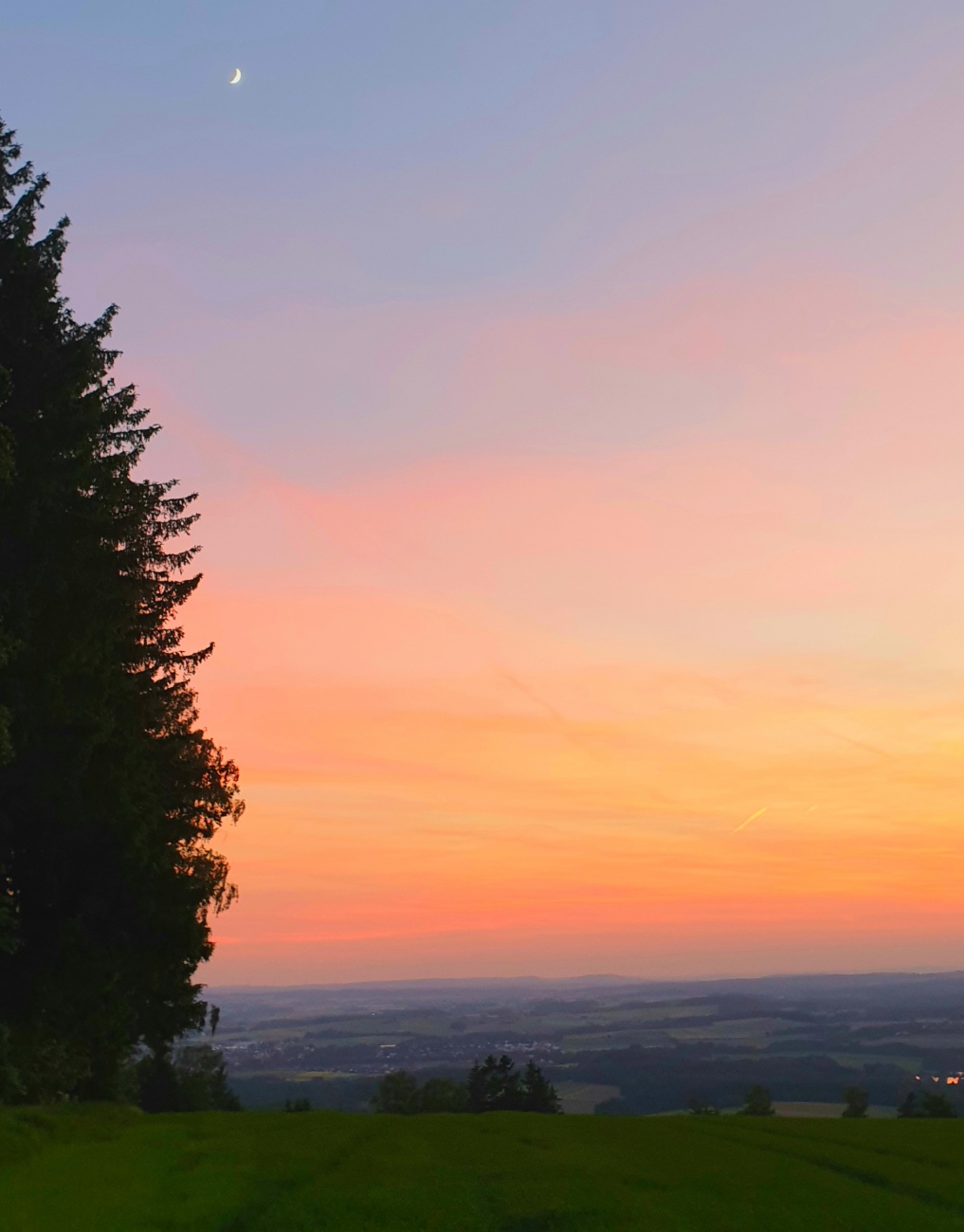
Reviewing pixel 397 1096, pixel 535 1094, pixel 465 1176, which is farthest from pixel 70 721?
pixel 397 1096

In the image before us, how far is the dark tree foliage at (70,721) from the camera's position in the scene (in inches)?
1182

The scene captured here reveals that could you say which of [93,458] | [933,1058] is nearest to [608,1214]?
[93,458]

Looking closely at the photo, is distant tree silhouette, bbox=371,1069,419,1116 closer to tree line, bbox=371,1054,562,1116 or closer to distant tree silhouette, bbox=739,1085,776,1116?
tree line, bbox=371,1054,562,1116

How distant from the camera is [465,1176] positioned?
21906mm

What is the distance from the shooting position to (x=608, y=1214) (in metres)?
19.0

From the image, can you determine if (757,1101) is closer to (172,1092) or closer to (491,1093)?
(491,1093)

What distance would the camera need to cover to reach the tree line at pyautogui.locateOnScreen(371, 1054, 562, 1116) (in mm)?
77938

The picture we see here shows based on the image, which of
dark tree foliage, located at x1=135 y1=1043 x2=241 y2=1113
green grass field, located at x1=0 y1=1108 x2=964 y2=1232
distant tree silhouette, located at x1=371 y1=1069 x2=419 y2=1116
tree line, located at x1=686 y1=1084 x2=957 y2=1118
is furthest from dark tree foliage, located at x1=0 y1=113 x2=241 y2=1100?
distant tree silhouette, located at x1=371 y1=1069 x2=419 y2=1116

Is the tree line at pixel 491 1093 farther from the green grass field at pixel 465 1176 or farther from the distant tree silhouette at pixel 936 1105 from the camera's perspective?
the green grass field at pixel 465 1176

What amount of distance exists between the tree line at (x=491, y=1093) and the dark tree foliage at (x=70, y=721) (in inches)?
1828

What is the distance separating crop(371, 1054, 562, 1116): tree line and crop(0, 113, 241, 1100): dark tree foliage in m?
46.4

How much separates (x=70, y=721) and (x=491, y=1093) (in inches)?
2324

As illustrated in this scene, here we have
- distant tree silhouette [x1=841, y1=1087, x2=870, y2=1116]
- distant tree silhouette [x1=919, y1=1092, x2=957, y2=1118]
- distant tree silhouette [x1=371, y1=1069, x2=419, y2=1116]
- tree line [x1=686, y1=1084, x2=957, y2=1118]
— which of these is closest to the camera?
distant tree silhouette [x1=919, y1=1092, x2=957, y2=1118]

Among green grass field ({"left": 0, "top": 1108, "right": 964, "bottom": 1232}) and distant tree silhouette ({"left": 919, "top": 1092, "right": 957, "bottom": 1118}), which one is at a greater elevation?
green grass field ({"left": 0, "top": 1108, "right": 964, "bottom": 1232})
